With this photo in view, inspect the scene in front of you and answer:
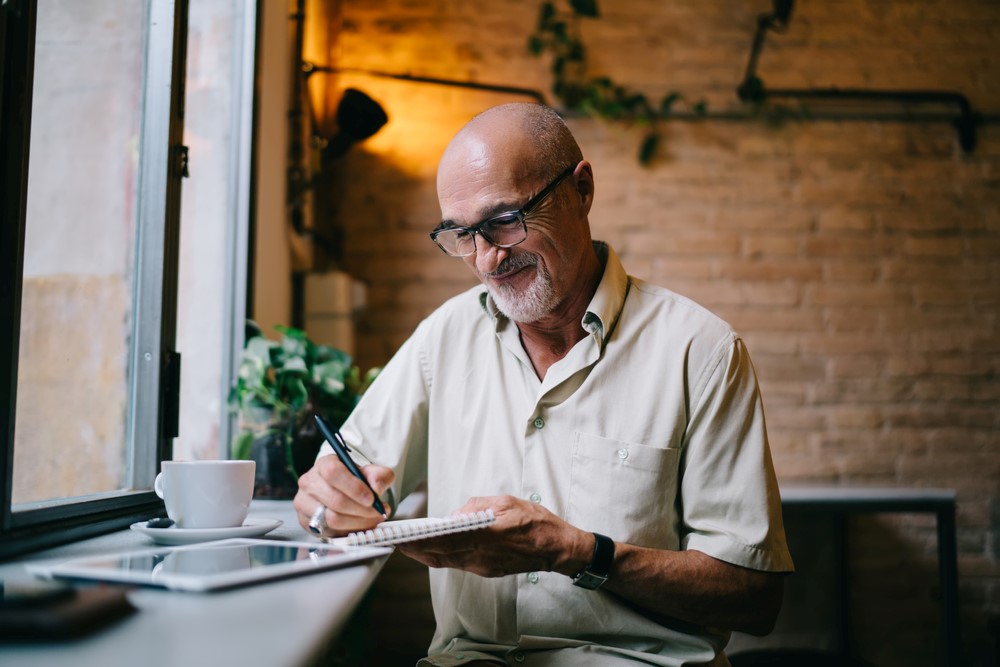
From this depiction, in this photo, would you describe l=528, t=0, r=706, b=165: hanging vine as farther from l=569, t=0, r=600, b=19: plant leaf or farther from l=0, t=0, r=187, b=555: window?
l=0, t=0, r=187, b=555: window

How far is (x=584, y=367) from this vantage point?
4.52 feet

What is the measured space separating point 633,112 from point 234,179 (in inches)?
67.4

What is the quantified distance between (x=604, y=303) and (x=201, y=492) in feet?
2.41

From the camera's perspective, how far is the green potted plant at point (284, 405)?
174 cm

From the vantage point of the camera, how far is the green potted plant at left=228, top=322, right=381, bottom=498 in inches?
68.6

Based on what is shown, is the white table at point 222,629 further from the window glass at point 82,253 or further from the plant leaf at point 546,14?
the plant leaf at point 546,14

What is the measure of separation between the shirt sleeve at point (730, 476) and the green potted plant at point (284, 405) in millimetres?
856

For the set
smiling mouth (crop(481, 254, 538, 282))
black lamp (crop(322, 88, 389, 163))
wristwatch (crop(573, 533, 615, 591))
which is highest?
black lamp (crop(322, 88, 389, 163))

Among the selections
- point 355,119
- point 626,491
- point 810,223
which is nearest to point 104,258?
point 626,491

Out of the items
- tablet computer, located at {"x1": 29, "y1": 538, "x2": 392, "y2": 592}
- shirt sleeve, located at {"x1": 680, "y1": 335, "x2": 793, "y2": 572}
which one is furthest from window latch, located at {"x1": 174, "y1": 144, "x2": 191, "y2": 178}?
shirt sleeve, located at {"x1": 680, "y1": 335, "x2": 793, "y2": 572}

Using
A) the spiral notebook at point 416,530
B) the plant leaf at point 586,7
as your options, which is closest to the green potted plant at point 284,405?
the spiral notebook at point 416,530

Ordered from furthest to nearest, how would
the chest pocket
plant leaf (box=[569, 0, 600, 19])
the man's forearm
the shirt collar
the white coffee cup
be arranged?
plant leaf (box=[569, 0, 600, 19])
the shirt collar
the chest pocket
the man's forearm
the white coffee cup

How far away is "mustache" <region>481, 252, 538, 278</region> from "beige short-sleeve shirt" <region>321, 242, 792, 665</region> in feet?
0.39

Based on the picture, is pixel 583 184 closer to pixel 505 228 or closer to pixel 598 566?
pixel 505 228
